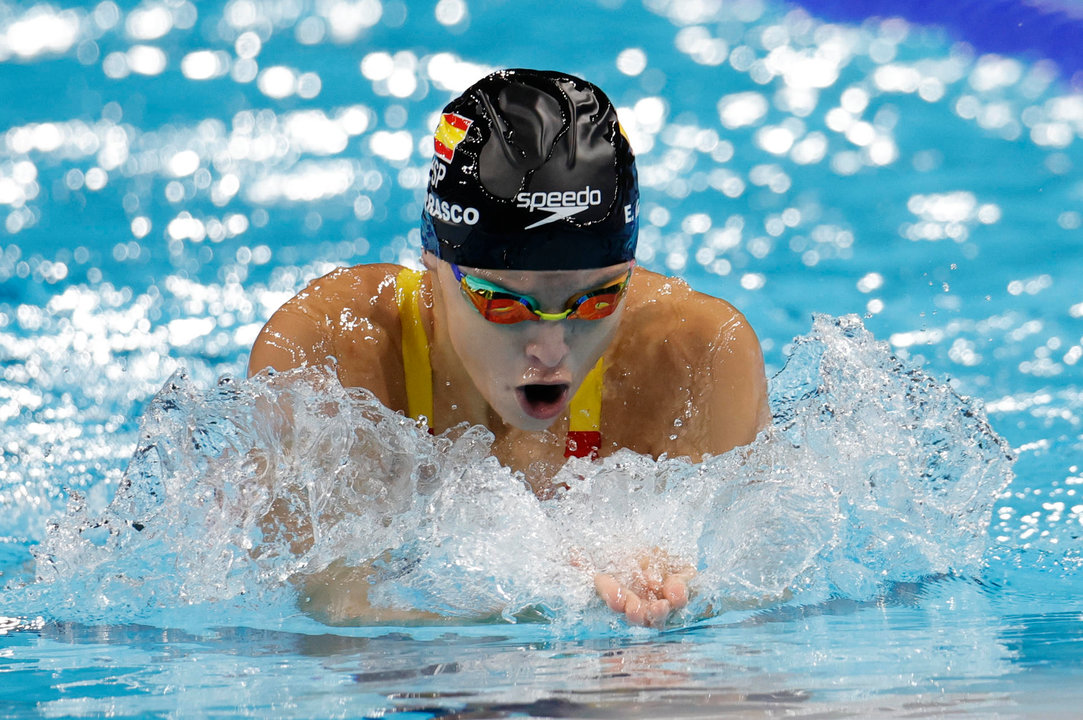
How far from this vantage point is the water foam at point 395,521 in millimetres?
2408

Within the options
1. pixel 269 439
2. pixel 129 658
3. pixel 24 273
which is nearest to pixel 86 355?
pixel 24 273

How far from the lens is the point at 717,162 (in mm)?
6012

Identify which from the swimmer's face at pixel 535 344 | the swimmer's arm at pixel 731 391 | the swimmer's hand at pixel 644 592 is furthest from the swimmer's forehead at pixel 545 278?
the swimmer's hand at pixel 644 592

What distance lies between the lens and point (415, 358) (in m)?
2.71

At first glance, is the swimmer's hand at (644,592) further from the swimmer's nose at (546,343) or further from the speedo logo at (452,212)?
the speedo logo at (452,212)

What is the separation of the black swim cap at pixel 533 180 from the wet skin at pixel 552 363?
52 mm

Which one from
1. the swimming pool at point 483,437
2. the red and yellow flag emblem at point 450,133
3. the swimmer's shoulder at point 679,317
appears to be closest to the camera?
the swimming pool at point 483,437

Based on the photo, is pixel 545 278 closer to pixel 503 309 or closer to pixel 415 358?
pixel 503 309

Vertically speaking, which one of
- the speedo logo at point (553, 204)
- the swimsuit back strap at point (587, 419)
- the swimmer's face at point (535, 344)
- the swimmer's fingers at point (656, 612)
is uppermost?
the speedo logo at point (553, 204)

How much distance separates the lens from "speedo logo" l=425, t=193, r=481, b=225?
2.32 m

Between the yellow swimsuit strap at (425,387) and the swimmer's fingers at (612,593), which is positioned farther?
the yellow swimsuit strap at (425,387)

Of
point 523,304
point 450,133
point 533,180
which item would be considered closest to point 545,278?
point 523,304

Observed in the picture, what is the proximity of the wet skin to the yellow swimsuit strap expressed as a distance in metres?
0.02

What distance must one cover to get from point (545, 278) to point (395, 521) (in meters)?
0.63
